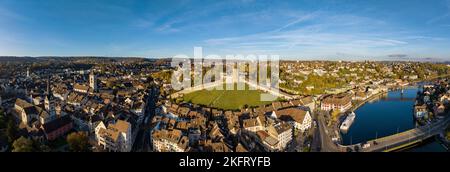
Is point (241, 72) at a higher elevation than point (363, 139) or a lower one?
higher

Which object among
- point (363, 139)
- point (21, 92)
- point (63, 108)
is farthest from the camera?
point (21, 92)

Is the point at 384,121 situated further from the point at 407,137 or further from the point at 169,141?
the point at 169,141

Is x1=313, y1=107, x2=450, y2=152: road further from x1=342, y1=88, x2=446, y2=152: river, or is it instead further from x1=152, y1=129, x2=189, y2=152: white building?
x1=152, y1=129, x2=189, y2=152: white building

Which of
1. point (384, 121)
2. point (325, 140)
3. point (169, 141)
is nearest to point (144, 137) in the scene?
point (169, 141)
